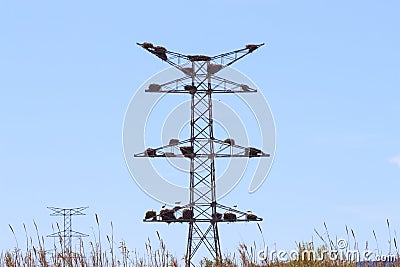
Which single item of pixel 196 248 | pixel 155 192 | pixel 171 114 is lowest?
pixel 196 248

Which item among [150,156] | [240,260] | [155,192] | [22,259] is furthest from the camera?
[150,156]

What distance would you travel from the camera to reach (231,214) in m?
19.5

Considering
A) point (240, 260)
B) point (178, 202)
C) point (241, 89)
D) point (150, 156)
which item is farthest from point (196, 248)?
point (240, 260)

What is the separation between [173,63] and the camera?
63.6 feet

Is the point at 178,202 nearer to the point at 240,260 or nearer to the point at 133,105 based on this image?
the point at 133,105

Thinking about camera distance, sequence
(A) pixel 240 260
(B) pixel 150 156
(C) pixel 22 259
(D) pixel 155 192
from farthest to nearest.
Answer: (B) pixel 150 156 → (D) pixel 155 192 → (A) pixel 240 260 → (C) pixel 22 259

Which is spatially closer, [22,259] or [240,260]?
[22,259]

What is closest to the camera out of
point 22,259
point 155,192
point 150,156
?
point 22,259

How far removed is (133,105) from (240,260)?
820 cm

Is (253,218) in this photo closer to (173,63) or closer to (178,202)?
(178,202)

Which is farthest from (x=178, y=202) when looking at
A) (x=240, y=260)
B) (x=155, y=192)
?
(x=240, y=260)

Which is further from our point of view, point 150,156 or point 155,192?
point 150,156

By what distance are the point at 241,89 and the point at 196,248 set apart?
3.98 m

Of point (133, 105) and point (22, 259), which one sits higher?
point (133, 105)
